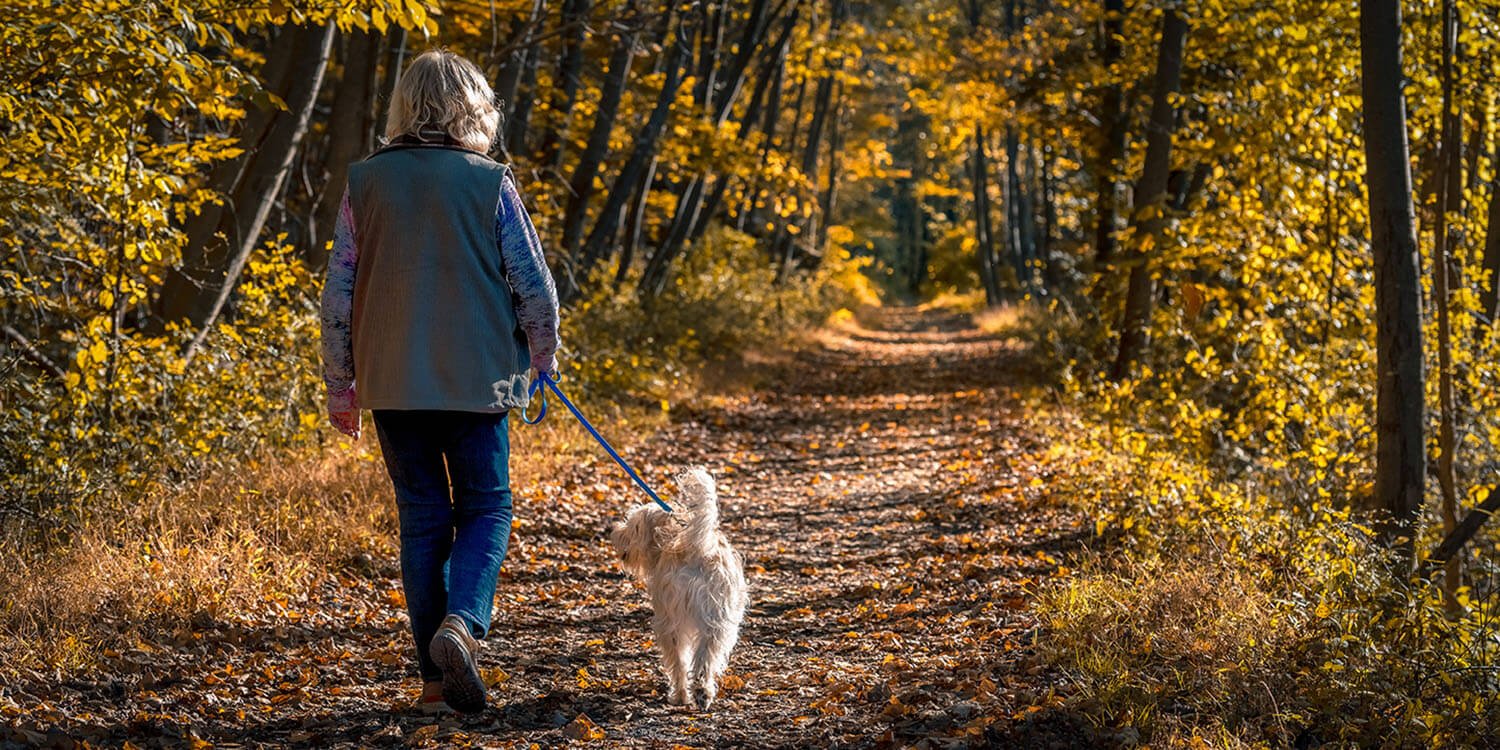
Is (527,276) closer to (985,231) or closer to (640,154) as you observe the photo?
(640,154)

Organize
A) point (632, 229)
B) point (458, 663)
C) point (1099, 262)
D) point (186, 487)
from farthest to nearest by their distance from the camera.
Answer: point (632, 229), point (1099, 262), point (186, 487), point (458, 663)

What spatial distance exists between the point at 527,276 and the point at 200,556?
97.0 inches

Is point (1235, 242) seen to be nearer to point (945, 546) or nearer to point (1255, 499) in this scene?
point (1255, 499)

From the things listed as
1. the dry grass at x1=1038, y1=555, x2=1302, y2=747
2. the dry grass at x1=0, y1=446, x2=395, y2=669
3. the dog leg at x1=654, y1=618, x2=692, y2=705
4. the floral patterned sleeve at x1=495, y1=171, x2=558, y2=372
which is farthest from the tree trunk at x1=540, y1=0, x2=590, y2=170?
the dog leg at x1=654, y1=618, x2=692, y2=705

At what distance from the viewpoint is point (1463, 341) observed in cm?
899

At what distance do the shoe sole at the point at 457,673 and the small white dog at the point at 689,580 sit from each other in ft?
2.45

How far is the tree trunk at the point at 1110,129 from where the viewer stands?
15680mm

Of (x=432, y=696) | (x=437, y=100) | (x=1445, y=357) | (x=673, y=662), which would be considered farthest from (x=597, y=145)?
(x=432, y=696)

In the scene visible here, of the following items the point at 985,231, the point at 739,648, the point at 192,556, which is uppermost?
the point at 985,231

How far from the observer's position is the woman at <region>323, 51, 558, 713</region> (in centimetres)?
399

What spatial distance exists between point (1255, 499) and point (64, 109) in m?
7.49

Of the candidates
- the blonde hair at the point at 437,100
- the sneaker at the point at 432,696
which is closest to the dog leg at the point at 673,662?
the sneaker at the point at 432,696

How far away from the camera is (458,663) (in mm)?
3898

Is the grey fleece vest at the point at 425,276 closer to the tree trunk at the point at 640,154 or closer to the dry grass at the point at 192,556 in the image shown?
the dry grass at the point at 192,556
